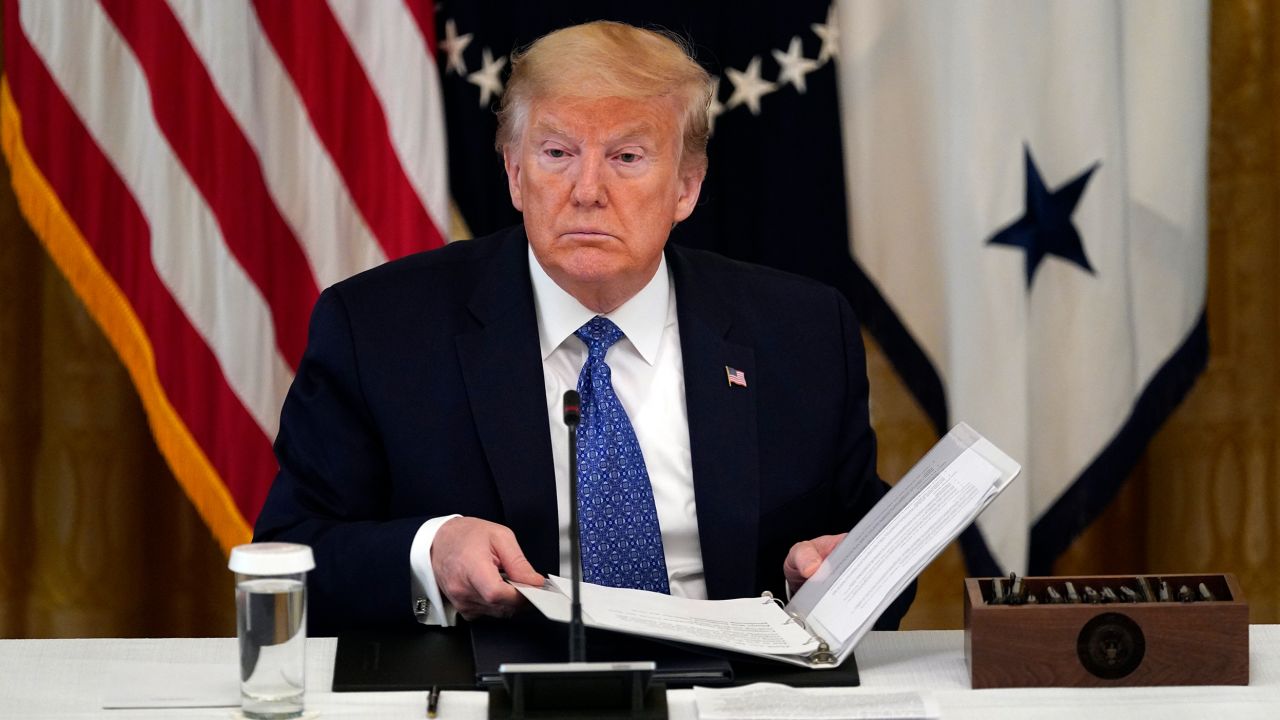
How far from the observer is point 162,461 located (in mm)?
3736

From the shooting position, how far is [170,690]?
1.73 meters

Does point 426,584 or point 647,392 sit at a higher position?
point 647,392

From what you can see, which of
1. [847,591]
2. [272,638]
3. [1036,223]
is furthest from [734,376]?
[1036,223]

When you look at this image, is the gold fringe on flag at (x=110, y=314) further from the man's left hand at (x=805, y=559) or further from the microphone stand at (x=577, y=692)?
the microphone stand at (x=577, y=692)

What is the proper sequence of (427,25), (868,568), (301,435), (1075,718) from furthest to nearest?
1. (427,25)
2. (301,435)
3. (868,568)
4. (1075,718)

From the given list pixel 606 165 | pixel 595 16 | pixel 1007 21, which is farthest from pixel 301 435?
pixel 1007 21

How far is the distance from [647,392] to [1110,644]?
93cm

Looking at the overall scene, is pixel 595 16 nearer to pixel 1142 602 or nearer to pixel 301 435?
pixel 301 435

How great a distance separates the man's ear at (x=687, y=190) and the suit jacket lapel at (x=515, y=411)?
1.05 feet

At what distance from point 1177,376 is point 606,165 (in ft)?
6.19

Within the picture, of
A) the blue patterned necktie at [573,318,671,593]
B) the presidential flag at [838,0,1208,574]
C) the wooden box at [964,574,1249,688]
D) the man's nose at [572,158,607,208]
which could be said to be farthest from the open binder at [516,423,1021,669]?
the presidential flag at [838,0,1208,574]

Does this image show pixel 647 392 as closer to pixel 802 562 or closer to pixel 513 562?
pixel 802 562

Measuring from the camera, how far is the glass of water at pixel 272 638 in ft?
5.37

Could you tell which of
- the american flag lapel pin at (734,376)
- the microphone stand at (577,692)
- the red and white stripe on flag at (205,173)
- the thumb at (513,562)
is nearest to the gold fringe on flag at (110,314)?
the red and white stripe on flag at (205,173)
